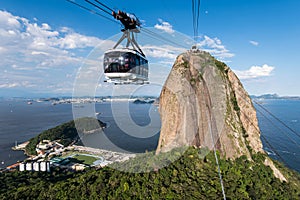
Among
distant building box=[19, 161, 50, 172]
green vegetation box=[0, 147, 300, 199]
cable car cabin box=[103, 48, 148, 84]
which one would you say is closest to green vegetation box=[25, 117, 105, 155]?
distant building box=[19, 161, 50, 172]

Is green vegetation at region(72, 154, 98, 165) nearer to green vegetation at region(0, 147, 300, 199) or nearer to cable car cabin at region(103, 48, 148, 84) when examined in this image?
green vegetation at region(0, 147, 300, 199)

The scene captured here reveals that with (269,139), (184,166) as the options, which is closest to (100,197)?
(184,166)

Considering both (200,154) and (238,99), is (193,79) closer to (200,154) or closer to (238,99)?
(238,99)

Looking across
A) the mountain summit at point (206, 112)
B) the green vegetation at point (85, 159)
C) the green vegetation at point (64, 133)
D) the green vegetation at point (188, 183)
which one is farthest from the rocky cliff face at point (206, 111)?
the green vegetation at point (64, 133)

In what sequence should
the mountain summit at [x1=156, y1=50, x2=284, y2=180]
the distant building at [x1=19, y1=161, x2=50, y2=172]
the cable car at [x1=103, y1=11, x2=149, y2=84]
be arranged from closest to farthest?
the cable car at [x1=103, y1=11, x2=149, y2=84] → the mountain summit at [x1=156, y1=50, x2=284, y2=180] → the distant building at [x1=19, y1=161, x2=50, y2=172]

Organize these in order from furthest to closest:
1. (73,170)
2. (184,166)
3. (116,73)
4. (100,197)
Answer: (73,170), (184,166), (100,197), (116,73)

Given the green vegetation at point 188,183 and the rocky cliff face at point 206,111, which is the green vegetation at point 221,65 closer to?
the rocky cliff face at point 206,111
